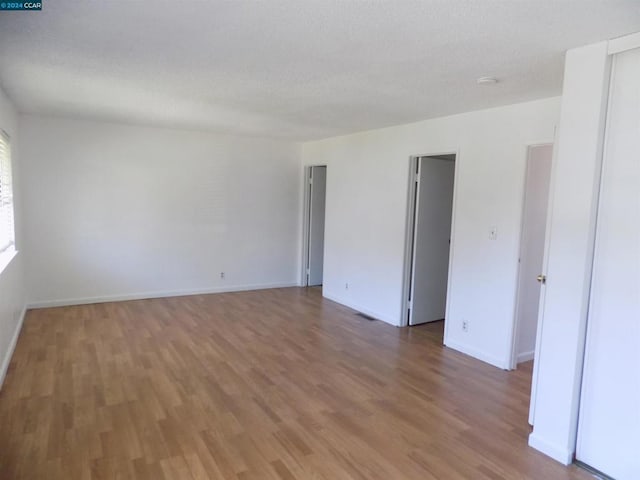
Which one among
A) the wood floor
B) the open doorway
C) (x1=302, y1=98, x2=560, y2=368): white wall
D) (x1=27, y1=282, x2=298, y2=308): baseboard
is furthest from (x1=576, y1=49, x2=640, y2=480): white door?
(x1=27, y1=282, x2=298, y2=308): baseboard

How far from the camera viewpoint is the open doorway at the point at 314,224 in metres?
6.83

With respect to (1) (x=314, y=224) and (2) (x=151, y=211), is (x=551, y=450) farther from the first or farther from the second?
(2) (x=151, y=211)

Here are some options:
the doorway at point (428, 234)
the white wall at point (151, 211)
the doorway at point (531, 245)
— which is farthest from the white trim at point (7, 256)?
the doorway at point (531, 245)

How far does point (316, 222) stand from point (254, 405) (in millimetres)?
4263

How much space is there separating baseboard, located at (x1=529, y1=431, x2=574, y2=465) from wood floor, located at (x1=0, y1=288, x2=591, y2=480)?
0.17ft

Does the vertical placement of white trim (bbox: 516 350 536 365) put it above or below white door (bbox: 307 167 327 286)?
below

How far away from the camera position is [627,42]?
6.97 ft

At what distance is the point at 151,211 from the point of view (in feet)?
18.8

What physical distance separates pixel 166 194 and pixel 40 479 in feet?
13.6

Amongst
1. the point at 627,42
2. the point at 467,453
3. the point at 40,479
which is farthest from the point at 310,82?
the point at 40,479

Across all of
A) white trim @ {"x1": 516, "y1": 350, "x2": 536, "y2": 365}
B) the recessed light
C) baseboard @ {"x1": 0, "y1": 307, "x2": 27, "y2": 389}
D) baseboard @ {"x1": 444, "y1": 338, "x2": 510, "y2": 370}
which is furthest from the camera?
white trim @ {"x1": 516, "y1": 350, "x2": 536, "y2": 365}

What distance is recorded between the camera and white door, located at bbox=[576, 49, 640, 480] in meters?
2.17

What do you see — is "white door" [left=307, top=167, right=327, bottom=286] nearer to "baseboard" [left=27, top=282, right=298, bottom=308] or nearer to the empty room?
the empty room

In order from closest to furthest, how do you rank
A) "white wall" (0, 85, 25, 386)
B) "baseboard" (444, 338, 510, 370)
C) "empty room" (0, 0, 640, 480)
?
"empty room" (0, 0, 640, 480), "white wall" (0, 85, 25, 386), "baseboard" (444, 338, 510, 370)
